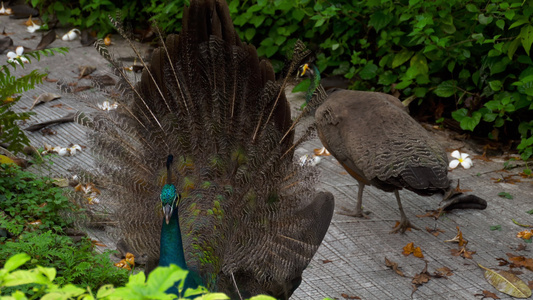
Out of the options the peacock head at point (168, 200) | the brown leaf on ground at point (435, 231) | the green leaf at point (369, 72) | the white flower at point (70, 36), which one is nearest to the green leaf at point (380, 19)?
the green leaf at point (369, 72)

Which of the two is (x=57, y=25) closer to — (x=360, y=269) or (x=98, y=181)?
(x=98, y=181)

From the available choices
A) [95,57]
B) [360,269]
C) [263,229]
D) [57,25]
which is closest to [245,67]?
[263,229]

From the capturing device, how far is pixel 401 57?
6.25 m

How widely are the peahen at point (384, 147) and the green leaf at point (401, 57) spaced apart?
3.89 feet

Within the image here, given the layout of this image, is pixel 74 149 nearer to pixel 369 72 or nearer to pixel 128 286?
pixel 369 72

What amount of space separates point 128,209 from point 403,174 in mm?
1720

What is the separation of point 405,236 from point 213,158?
5.29 feet

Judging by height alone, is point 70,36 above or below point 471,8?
below

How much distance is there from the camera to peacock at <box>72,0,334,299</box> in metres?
3.65

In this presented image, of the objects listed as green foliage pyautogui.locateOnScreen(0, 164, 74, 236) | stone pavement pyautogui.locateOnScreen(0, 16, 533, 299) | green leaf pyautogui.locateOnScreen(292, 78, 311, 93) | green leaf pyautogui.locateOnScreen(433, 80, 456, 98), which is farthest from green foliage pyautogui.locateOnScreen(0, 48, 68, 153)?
green leaf pyautogui.locateOnScreen(433, 80, 456, 98)

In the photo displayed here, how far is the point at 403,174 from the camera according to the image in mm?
4121

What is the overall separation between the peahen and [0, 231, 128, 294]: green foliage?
1.77 m

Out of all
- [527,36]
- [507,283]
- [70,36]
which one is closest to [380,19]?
[527,36]

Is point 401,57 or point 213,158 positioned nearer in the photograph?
point 213,158
